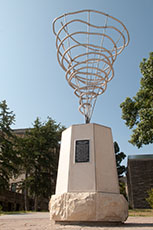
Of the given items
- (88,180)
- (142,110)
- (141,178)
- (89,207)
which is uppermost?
(142,110)

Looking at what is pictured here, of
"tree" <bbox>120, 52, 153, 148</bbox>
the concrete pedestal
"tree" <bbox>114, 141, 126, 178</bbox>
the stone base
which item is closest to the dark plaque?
the concrete pedestal

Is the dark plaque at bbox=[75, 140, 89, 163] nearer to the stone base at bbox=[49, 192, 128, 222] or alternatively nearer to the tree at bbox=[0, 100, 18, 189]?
the stone base at bbox=[49, 192, 128, 222]

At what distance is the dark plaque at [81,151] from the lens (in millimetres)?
6016

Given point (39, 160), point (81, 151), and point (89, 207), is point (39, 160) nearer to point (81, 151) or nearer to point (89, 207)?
point (81, 151)

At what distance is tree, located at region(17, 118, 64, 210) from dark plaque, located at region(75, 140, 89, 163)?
15255mm

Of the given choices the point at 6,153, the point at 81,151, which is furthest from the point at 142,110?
the point at 6,153

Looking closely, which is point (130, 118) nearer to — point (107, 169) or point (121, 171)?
point (107, 169)

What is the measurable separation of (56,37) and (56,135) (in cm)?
1779

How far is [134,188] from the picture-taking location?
18.1 meters

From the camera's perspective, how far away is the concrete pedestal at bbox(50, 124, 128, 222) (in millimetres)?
5203

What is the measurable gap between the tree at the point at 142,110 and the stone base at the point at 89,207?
7382 mm

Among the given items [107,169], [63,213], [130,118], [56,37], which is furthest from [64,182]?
A: [130,118]

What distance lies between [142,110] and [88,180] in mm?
8176

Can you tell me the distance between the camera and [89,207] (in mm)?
5137
